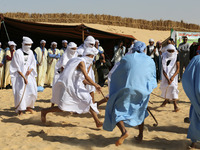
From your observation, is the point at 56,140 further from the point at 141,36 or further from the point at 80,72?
the point at 141,36

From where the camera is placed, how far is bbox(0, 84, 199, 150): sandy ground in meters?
4.80

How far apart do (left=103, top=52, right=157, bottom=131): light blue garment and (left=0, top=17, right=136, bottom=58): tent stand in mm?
8966

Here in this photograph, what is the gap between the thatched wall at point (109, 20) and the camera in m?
34.5

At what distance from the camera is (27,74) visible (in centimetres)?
712

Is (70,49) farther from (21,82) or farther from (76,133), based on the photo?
(76,133)

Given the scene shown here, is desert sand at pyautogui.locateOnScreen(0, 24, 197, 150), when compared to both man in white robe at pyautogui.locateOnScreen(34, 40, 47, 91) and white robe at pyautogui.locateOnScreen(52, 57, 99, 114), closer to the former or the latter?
white robe at pyautogui.locateOnScreen(52, 57, 99, 114)

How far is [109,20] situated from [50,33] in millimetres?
24804

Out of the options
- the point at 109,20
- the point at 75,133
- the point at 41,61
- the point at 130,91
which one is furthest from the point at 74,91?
the point at 109,20

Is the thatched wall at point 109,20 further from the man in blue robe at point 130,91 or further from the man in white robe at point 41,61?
the man in blue robe at point 130,91

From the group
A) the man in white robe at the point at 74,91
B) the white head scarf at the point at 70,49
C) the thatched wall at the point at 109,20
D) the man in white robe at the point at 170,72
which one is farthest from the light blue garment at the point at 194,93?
the thatched wall at the point at 109,20

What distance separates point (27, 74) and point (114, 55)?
26.1 feet

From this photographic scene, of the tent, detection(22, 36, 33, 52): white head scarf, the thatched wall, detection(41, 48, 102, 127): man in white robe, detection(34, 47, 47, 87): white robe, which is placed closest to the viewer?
detection(41, 48, 102, 127): man in white robe

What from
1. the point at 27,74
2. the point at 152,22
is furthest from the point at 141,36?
the point at 27,74

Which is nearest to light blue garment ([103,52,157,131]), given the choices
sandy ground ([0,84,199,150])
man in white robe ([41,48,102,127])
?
sandy ground ([0,84,199,150])
